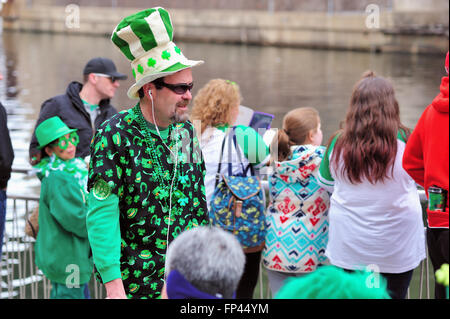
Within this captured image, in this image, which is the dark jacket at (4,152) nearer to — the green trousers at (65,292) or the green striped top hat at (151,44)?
the green trousers at (65,292)

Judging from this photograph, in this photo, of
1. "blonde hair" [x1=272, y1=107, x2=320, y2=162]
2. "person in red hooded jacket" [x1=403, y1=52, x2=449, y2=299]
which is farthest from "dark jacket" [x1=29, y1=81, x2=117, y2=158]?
"person in red hooded jacket" [x1=403, y1=52, x2=449, y2=299]

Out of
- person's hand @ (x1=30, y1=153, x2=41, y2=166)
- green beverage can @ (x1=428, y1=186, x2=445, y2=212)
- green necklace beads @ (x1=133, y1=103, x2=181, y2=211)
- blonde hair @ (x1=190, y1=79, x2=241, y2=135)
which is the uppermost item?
blonde hair @ (x1=190, y1=79, x2=241, y2=135)

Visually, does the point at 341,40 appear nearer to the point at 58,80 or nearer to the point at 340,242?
the point at 58,80

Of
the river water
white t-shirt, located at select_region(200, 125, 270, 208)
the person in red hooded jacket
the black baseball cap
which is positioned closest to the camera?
the person in red hooded jacket

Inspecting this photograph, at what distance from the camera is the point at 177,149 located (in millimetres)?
3018

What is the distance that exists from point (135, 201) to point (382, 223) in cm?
152

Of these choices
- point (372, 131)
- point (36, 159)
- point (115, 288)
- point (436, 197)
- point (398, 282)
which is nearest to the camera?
point (115, 288)

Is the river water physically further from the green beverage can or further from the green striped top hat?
the green beverage can

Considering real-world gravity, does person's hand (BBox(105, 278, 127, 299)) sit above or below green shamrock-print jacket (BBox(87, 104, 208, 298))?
below

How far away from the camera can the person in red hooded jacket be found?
2.99 meters

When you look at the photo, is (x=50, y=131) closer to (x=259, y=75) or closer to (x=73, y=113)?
→ (x=73, y=113)

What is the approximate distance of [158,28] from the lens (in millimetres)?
2912

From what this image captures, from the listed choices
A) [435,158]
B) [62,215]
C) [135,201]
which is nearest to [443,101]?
[435,158]

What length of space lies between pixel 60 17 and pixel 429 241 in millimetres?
43227
